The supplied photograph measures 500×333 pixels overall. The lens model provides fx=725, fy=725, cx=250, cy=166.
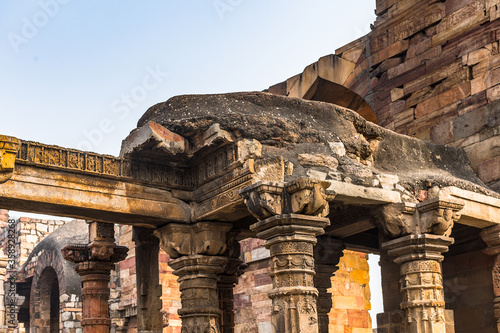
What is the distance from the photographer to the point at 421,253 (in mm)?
6840

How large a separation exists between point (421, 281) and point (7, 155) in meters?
3.85

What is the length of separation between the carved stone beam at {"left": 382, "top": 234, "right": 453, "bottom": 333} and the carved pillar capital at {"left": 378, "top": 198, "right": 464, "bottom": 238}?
0.08m

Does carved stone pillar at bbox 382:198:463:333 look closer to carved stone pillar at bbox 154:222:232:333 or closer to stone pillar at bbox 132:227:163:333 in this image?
carved stone pillar at bbox 154:222:232:333

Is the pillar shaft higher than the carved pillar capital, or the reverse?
the carved pillar capital

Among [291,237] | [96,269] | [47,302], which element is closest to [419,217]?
[291,237]

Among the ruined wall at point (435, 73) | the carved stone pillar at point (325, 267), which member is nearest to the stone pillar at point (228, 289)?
the carved stone pillar at point (325, 267)

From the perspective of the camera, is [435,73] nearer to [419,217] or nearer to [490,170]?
[490,170]

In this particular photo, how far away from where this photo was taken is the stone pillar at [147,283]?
26.0 ft

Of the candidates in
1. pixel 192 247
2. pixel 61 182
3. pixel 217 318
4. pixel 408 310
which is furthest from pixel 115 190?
pixel 408 310

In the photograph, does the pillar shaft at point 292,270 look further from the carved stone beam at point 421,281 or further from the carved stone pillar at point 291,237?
the carved stone beam at point 421,281

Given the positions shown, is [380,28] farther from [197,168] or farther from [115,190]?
[115,190]

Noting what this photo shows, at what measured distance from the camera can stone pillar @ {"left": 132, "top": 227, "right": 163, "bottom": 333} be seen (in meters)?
7.91

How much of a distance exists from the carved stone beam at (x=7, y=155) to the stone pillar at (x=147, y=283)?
237cm

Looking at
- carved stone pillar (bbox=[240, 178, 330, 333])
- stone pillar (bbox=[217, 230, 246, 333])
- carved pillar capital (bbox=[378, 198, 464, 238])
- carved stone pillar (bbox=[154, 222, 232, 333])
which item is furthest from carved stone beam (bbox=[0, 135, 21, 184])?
carved pillar capital (bbox=[378, 198, 464, 238])
